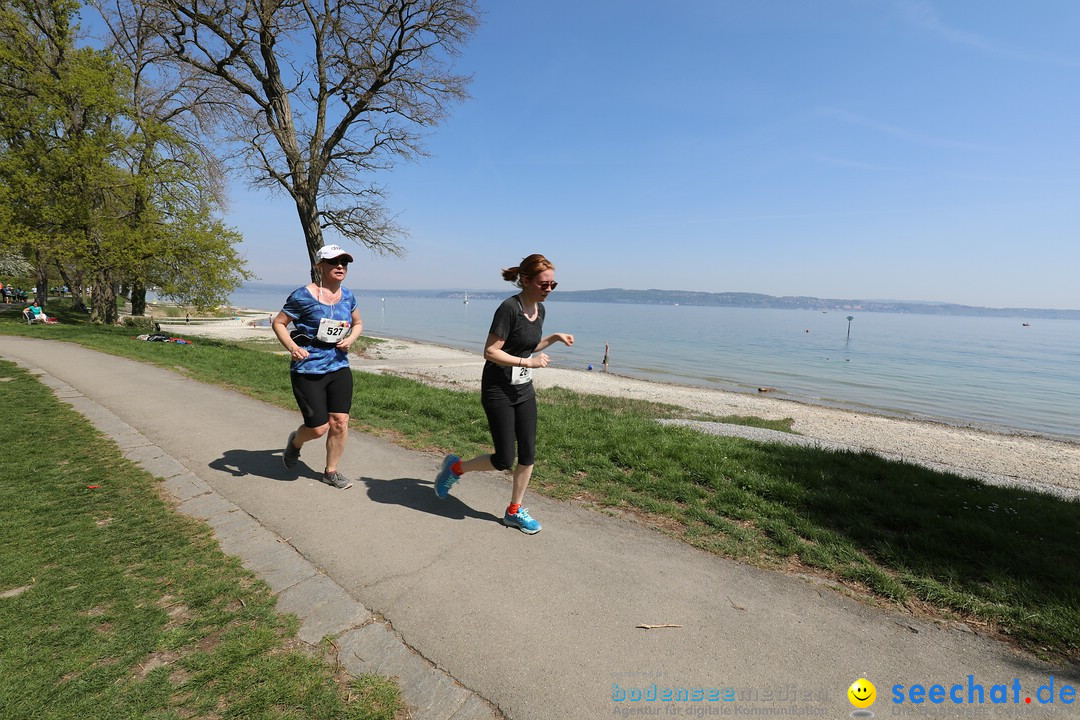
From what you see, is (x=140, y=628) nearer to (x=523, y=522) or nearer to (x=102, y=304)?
(x=523, y=522)

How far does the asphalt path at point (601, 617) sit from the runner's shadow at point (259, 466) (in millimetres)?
179

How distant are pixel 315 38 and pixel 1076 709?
2212cm

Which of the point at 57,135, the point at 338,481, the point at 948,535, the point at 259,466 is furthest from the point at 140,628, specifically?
the point at 57,135

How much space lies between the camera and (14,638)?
224cm

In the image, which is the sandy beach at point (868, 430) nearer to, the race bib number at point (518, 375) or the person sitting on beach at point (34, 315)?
the race bib number at point (518, 375)

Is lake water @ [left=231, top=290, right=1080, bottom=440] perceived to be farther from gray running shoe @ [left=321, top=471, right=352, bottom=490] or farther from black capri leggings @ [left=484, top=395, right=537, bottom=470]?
gray running shoe @ [left=321, top=471, right=352, bottom=490]

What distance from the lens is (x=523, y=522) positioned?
12.4 ft

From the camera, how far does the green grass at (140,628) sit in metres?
1.97

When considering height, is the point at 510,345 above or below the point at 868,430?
above

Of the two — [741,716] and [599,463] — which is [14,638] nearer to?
[741,716]

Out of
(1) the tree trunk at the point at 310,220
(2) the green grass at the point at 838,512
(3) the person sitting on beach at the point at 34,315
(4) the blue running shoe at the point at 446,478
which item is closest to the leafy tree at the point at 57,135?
(3) the person sitting on beach at the point at 34,315

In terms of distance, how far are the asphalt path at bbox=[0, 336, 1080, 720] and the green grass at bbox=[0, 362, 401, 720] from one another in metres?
0.46

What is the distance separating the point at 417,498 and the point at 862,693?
3.38m

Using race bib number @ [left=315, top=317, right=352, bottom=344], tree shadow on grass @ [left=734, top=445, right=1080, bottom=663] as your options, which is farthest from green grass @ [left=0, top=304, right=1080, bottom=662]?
race bib number @ [left=315, top=317, right=352, bottom=344]
